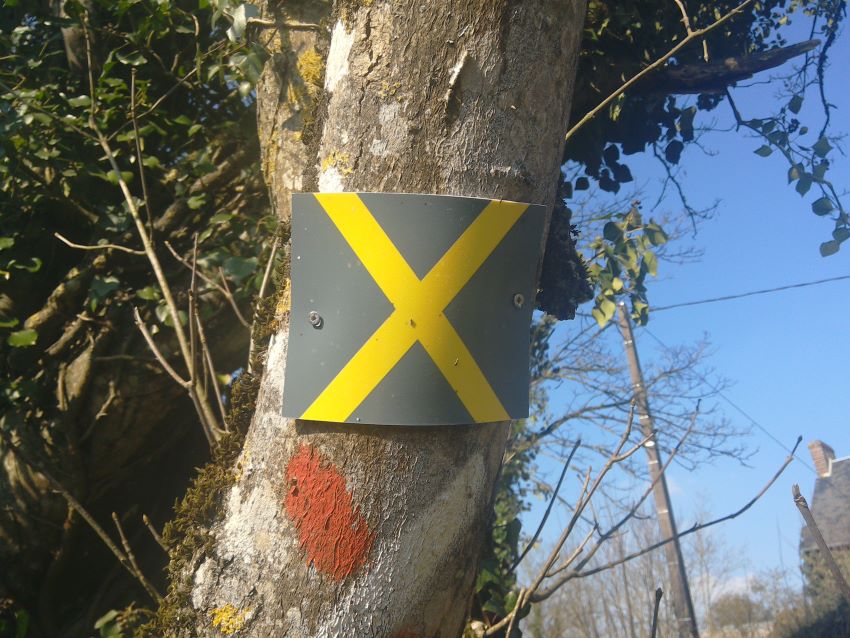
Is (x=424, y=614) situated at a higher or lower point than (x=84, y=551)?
lower

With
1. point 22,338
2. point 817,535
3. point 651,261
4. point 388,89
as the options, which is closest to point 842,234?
point 651,261

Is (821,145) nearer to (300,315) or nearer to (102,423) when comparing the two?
(300,315)

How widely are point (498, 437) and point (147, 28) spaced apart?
2465mm

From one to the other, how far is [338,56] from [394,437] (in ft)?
2.42

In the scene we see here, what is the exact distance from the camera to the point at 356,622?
1.20 meters

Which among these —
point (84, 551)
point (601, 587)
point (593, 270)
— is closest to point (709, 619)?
point (601, 587)

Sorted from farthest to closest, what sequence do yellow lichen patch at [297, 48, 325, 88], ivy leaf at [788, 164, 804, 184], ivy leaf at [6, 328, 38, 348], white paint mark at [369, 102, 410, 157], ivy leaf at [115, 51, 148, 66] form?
ivy leaf at [788, 164, 804, 184]
ivy leaf at [115, 51, 148, 66]
ivy leaf at [6, 328, 38, 348]
yellow lichen patch at [297, 48, 325, 88]
white paint mark at [369, 102, 410, 157]

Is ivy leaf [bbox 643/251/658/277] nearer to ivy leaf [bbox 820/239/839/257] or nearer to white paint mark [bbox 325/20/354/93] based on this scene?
ivy leaf [bbox 820/239/839/257]

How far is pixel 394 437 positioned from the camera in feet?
4.06

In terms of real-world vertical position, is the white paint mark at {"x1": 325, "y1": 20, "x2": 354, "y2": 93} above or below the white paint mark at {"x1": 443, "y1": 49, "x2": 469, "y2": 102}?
above

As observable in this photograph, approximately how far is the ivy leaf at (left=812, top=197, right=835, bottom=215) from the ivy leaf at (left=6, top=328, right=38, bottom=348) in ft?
10.8

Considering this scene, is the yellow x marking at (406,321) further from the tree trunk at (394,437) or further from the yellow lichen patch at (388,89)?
the yellow lichen patch at (388,89)

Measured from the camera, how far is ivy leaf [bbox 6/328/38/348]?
9.49 feet

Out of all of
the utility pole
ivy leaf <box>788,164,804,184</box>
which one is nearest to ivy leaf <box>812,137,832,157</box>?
ivy leaf <box>788,164,804,184</box>
